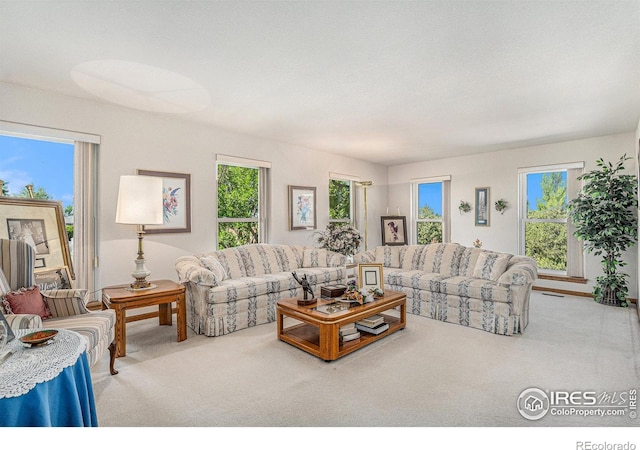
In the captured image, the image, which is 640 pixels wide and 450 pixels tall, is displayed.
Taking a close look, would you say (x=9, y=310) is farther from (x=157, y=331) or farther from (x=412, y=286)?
(x=412, y=286)

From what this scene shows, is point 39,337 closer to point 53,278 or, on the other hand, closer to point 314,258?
point 53,278

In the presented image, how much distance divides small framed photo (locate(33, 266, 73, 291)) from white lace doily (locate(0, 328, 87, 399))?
1.70 metres

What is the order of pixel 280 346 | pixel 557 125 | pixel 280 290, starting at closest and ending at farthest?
pixel 280 346, pixel 280 290, pixel 557 125

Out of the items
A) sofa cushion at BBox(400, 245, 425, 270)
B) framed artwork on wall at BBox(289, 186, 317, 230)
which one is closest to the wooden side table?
framed artwork on wall at BBox(289, 186, 317, 230)

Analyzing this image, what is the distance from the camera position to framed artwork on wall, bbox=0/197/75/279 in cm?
291

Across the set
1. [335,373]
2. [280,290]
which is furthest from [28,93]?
[335,373]

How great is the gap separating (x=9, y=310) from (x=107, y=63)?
1917mm

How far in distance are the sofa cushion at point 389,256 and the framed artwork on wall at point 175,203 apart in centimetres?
277

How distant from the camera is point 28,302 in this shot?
88.7 inches

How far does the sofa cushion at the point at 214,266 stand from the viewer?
3.58m

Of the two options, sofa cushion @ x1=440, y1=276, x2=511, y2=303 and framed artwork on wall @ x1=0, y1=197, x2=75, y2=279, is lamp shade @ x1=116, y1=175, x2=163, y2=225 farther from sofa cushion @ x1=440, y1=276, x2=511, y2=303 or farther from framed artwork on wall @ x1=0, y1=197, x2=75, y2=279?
sofa cushion @ x1=440, y1=276, x2=511, y2=303

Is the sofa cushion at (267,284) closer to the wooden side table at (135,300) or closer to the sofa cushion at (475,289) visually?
the wooden side table at (135,300)

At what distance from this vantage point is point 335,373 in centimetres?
249

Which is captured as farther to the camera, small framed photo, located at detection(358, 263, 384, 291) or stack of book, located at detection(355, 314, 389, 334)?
small framed photo, located at detection(358, 263, 384, 291)
